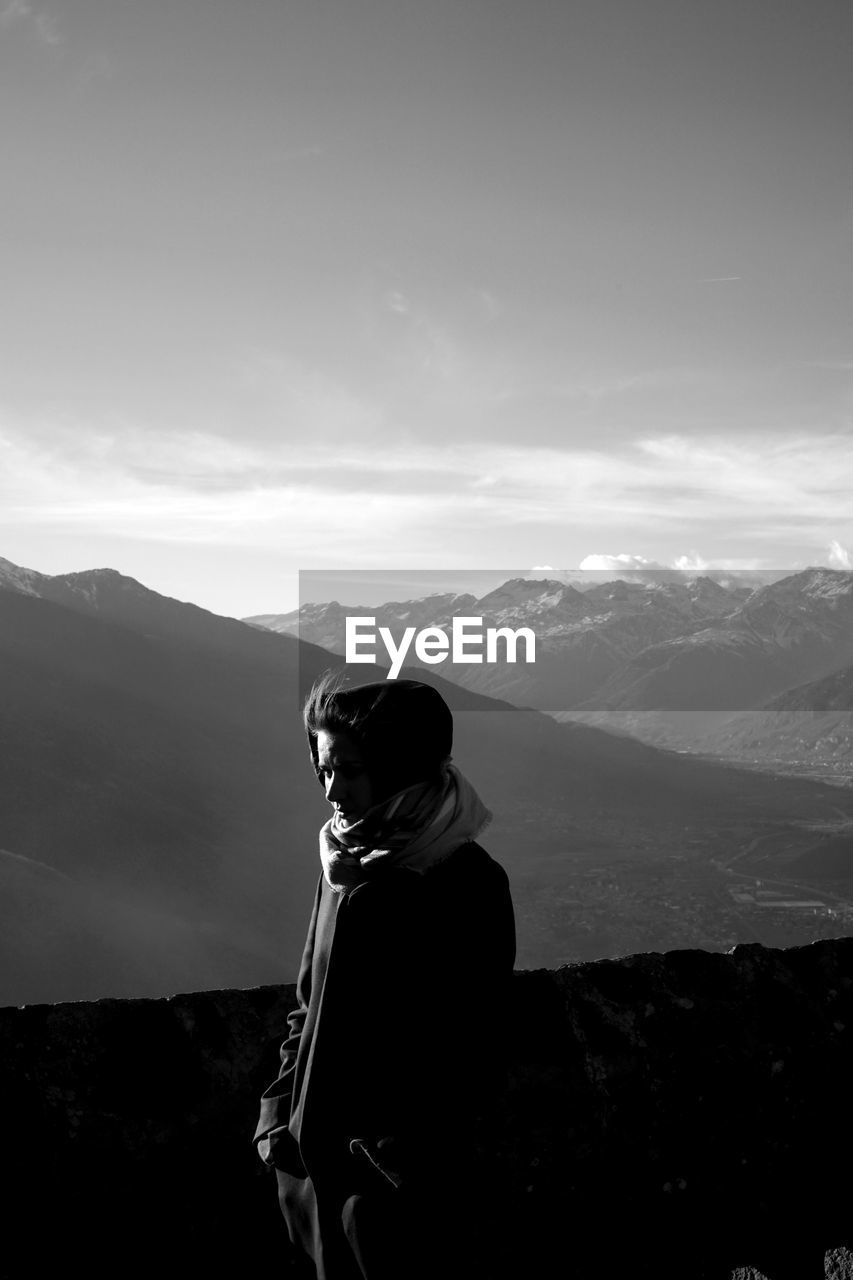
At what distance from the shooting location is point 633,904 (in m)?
134

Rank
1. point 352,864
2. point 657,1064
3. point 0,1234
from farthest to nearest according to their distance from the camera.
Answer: point 657,1064 → point 0,1234 → point 352,864

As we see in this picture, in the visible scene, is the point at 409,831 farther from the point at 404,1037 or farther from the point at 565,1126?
the point at 565,1126

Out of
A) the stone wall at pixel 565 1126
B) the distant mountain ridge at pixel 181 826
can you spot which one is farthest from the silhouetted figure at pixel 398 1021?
→ the distant mountain ridge at pixel 181 826

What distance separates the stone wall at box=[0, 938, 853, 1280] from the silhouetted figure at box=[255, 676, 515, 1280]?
111 centimetres

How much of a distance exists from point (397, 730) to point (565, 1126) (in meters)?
2.47

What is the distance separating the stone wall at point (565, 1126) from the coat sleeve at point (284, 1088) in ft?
3.46

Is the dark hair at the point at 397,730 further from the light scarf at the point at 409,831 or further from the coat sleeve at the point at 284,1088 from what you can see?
the coat sleeve at the point at 284,1088

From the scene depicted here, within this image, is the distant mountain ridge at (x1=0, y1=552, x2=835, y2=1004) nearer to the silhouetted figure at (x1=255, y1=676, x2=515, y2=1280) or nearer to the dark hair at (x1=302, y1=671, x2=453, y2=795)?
the silhouetted figure at (x1=255, y1=676, x2=515, y2=1280)

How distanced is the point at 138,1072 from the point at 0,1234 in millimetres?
714

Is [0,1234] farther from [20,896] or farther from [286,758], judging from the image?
[286,758]

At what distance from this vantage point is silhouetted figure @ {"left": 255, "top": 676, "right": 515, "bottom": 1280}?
3.00 meters

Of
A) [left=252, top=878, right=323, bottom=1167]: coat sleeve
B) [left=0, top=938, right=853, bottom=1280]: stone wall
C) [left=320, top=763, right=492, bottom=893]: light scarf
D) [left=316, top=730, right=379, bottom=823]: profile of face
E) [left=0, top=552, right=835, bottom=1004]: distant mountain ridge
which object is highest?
[left=316, top=730, right=379, bottom=823]: profile of face

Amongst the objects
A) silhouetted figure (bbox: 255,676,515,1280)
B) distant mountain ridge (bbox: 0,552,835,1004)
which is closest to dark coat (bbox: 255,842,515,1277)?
silhouetted figure (bbox: 255,676,515,1280)

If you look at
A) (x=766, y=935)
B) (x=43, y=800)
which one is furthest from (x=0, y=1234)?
(x=766, y=935)
